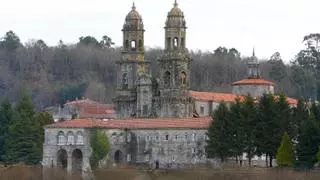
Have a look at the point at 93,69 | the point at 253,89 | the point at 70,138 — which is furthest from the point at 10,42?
the point at 70,138

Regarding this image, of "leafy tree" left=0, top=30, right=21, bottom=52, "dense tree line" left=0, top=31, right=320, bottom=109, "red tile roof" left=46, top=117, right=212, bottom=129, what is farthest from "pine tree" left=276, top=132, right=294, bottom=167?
"leafy tree" left=0, top=30, right=21, bottom=52

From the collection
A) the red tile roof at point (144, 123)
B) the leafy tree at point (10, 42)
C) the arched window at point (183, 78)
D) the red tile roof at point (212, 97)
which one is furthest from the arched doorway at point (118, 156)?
the leafy tree at point (10, 42)

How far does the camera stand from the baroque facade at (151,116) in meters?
94.4

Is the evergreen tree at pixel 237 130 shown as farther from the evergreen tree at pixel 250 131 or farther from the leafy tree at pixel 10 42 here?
the leafy tree at pixel 10 42

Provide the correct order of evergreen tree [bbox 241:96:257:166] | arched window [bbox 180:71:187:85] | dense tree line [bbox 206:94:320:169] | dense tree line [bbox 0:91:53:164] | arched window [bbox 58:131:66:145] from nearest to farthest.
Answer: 1. dense tree line [bbox 206:94:320:169]
2. evergreen tree [bbox 241:96:257:166]
3. arched window [bbox 58:131:66:145]
4. dense tree line [bbox 0:91:53:164]
5. arched window [bbox 180:71:187:85]

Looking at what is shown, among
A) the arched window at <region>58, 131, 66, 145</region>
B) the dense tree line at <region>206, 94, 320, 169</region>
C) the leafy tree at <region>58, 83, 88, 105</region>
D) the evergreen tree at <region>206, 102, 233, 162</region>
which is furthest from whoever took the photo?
the leafy tree at <region>58, 83, 88, 105</region>

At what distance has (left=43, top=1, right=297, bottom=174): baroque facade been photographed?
94.4m

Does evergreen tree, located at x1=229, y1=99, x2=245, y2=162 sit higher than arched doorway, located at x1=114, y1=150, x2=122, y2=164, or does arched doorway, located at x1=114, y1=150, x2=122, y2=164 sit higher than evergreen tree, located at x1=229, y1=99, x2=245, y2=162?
evergreen tree, located at x1=229, y1=99, x2=245, y2=162

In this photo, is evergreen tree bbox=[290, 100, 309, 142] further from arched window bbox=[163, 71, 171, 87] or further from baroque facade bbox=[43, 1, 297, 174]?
arched window bbox=[163, 71, 171, 87]

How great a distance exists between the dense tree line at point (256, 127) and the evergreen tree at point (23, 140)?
1467 cm

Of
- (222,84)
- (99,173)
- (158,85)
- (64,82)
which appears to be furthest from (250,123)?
(64,82)

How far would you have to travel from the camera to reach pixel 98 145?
3706 inches

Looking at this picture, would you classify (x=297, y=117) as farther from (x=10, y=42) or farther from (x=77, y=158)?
(x=10, y=42)

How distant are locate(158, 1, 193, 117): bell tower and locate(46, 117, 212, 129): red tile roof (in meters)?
5.18
